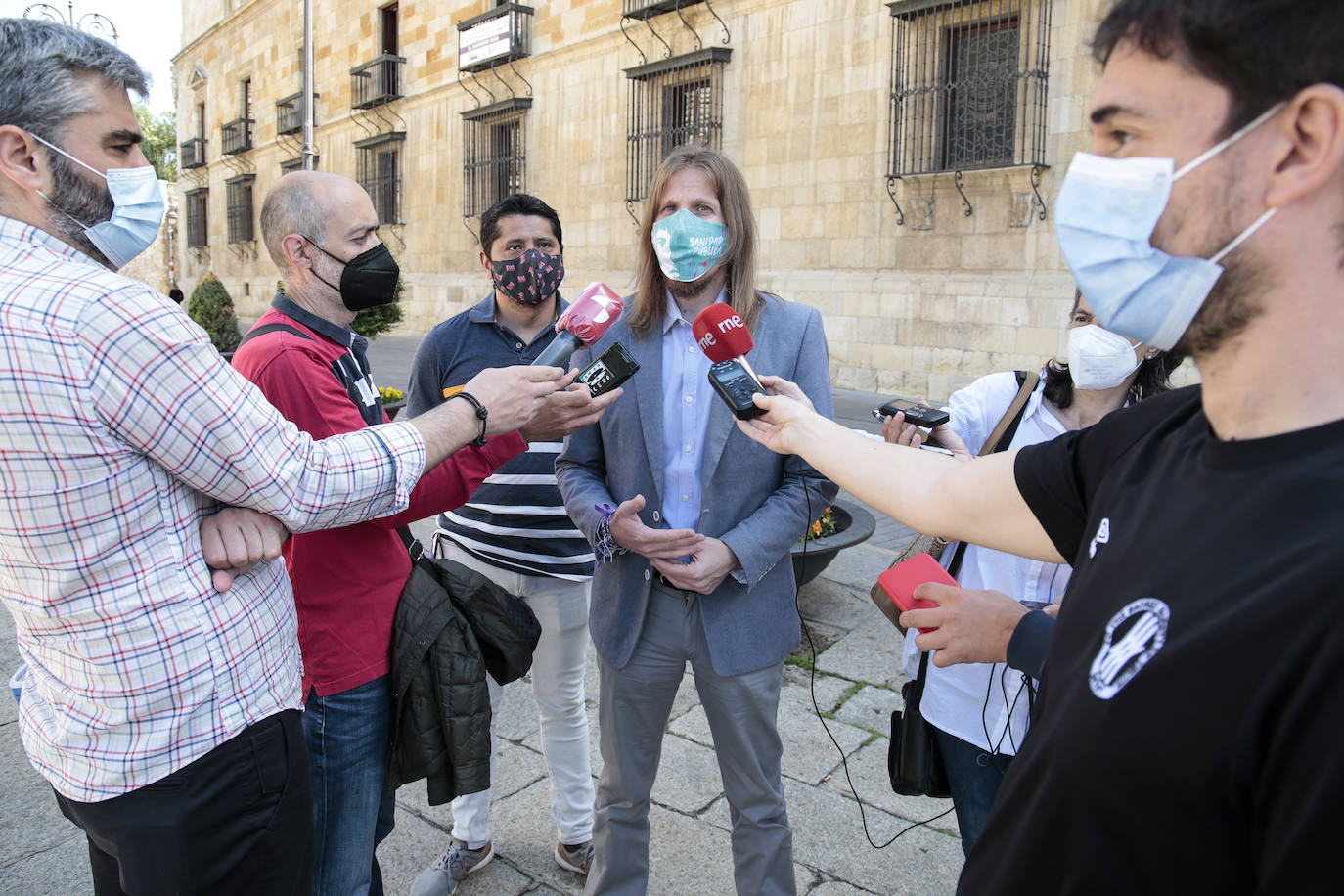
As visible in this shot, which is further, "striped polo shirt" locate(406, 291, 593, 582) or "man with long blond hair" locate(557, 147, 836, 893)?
"striped polo shirt" locate(406, 291, 593, 582)

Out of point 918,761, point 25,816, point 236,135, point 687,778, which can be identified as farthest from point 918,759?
point 236,135

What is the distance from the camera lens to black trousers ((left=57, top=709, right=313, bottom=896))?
4.71ft

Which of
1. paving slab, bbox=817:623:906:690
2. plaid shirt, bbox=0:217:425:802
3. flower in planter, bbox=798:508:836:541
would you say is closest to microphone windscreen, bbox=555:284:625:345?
plaid shirt, bbox=0:217:425:802

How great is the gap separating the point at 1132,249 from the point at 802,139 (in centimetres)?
1117

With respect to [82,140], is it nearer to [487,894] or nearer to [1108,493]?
[1108,493]

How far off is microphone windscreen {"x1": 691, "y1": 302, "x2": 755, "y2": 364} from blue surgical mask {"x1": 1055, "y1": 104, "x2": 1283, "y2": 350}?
A: 39.5 inches

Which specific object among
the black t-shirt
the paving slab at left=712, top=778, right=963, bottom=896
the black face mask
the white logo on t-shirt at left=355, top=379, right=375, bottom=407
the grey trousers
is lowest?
the paving slab at left=712, top=778, right=963, bottom=896

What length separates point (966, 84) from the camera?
981cm

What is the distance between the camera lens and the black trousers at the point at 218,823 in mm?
1436

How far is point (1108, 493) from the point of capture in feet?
3.76

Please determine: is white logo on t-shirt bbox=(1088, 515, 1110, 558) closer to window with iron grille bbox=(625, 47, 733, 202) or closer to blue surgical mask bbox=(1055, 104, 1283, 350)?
blue surgical mask bbox=(1055, 104, 1283, 350)

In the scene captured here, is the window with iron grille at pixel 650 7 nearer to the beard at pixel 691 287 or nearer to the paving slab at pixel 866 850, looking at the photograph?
the beard at pixel 691 287

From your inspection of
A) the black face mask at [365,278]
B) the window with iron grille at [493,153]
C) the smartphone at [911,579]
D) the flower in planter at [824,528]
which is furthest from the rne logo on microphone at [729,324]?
the window with iron grille at [493,153]

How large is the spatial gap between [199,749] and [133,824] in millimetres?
154
